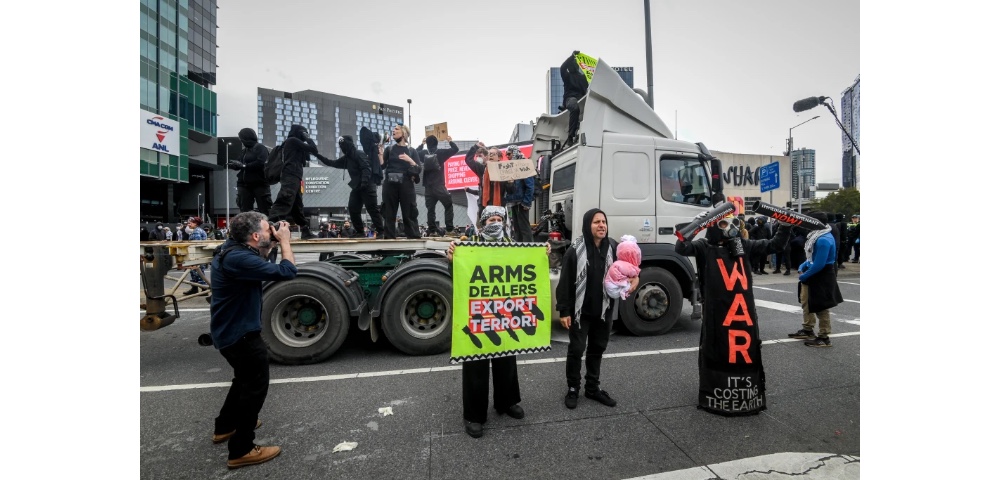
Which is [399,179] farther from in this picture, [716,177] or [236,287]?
[716,177]

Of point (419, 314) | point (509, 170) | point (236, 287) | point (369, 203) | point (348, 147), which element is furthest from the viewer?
point (369, 203)

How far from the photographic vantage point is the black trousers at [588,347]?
3520 millimetres

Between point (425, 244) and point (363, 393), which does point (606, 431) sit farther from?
point (425, 244)

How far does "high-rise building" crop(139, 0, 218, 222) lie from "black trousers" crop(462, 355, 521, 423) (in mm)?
37603

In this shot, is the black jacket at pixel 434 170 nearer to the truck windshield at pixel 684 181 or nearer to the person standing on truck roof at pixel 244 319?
the truck windshield at pixel 684 181

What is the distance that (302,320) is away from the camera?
4.58 m

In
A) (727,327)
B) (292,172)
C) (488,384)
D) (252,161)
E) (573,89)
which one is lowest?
(488,384)

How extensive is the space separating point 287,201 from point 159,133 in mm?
35197

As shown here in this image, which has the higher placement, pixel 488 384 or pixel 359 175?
pixel 359 175

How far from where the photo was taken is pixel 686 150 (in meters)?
5.82

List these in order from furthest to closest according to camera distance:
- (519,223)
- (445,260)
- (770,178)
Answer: (770,178) < (519,223) < (445,260)

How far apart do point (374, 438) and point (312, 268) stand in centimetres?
231

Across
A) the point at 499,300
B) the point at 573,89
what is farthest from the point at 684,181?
the point at 499,300

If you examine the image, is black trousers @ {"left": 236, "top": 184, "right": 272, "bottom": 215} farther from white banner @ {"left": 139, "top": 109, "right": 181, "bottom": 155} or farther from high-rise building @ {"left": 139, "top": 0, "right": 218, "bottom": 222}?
high-rise building @ {"left": 139, "top": 0, "right": 218, "bottom": 222}
